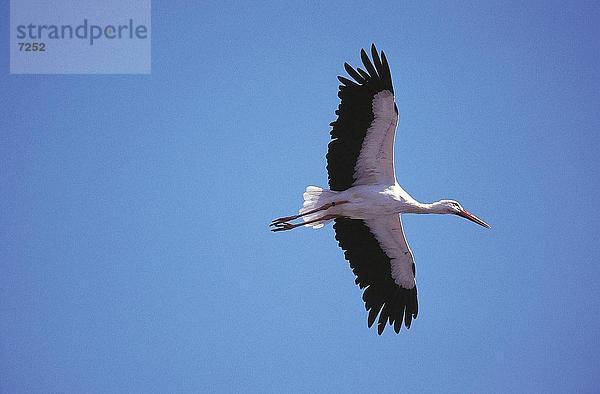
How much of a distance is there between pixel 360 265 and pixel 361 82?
1.79 m

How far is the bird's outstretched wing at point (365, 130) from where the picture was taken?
7965 millimetres

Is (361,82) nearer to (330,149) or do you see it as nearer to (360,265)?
(330,149)

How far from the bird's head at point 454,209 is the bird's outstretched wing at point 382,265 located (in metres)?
0.40

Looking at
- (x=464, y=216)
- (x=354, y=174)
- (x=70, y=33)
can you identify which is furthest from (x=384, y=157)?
(x=70, y=33)

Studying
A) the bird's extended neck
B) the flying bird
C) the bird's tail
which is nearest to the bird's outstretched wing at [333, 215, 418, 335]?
the flying bird

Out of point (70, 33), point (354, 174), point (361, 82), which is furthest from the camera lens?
point (70, 33)

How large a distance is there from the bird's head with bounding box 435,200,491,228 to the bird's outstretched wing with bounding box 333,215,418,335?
0.40 m

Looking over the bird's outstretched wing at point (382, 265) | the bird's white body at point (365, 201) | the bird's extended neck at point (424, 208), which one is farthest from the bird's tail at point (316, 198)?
the bird's extended neck at point (424, 208)

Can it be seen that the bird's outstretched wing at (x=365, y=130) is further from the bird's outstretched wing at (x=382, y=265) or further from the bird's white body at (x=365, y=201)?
the bird's outstretched wing at (x=382, y=265)

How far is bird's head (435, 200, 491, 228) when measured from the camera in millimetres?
8742

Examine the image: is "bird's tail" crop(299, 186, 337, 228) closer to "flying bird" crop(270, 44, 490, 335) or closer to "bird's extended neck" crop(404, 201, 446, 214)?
"flying bird" crop(270, 44, 490, 335)

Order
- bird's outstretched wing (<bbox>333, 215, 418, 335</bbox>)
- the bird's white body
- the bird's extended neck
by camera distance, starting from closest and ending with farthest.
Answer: the bird's white body → the bird's extended neck → bird's outstretched wing (<bbox>333, 215, 418, 335</bbox>)

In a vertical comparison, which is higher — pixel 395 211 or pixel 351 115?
pixel 351 115

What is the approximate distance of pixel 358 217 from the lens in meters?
8.58
